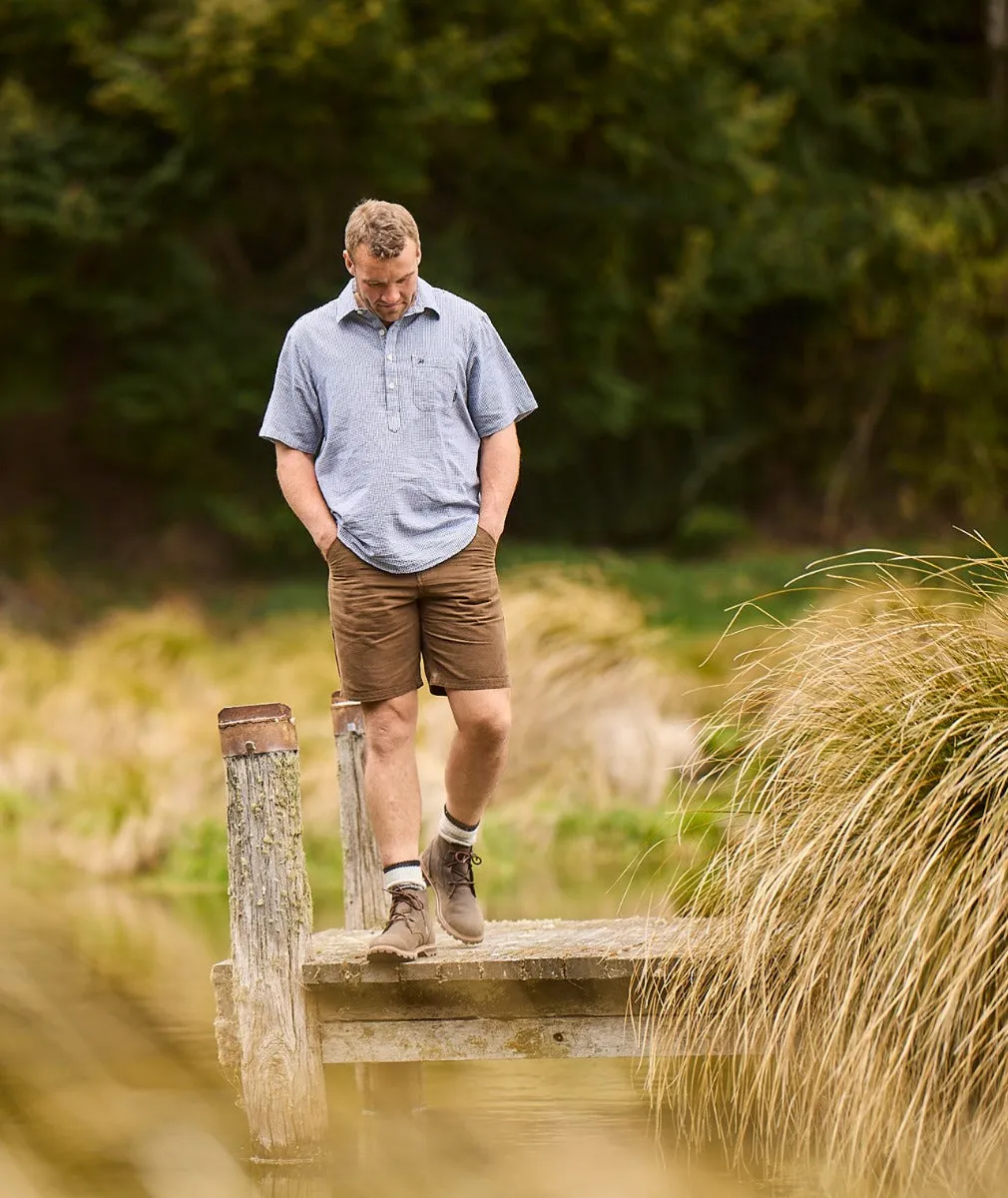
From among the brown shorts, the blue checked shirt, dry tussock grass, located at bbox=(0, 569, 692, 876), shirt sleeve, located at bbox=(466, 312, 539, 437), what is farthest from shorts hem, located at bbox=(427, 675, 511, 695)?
dry tussock grass, located at bbox=(0, 569, 692, 876)

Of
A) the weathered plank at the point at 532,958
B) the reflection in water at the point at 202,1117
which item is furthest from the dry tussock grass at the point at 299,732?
the weathered plank at the point at 532,958

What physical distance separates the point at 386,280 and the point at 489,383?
36 cm

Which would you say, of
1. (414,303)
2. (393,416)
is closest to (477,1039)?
(393,416)

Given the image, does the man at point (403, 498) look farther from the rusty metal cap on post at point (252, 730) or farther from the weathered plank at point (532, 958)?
the rusty metal cap on post at point (252, 730)

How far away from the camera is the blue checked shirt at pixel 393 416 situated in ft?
14.2

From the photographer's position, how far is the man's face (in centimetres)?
425

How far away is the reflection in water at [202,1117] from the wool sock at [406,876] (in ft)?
2.73

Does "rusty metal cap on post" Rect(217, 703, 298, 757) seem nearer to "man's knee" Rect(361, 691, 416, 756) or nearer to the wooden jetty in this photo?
the wooden jetty

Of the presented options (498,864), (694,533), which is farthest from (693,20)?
(498,864)

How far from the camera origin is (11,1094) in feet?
18.8

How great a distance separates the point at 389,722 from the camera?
4461 mm

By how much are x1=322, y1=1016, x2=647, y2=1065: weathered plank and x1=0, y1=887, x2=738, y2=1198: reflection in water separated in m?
0.39

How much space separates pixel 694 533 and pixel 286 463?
39.1ft

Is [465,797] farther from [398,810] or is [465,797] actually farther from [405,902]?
[405,902]
